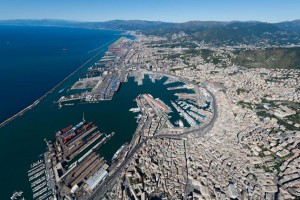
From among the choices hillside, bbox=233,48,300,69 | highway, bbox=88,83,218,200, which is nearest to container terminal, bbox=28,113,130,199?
highway, bbox=88,83,218,200

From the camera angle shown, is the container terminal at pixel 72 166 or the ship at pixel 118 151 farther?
the ship at pixel 118 151

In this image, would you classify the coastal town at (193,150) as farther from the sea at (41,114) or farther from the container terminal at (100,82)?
the sea at (41,114)

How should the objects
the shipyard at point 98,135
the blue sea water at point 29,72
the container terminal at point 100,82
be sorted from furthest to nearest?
the container terminal at point 100,82 < the blue sea water at point 29,72 < the shipyard at point 98,135

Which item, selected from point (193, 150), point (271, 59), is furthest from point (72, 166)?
point (271, 59)

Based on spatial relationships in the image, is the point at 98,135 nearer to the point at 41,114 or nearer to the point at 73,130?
the point at 73,130

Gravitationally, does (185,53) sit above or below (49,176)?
above

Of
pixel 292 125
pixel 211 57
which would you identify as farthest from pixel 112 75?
pixel 292 125

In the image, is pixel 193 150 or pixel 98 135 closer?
pixel 193 150

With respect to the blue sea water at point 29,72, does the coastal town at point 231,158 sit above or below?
below

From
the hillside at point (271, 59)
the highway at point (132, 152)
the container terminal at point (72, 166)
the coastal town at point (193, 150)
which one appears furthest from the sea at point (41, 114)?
the hillside at point (271, 59)

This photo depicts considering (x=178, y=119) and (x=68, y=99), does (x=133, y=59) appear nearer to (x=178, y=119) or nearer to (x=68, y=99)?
(x=68, y=99)

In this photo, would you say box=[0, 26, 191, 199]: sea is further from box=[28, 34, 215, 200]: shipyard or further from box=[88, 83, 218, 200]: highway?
box=[88, 83, 218, 200]: highway
